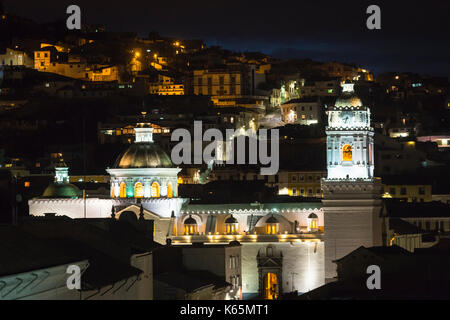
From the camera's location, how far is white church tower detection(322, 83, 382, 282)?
7281 centimetres

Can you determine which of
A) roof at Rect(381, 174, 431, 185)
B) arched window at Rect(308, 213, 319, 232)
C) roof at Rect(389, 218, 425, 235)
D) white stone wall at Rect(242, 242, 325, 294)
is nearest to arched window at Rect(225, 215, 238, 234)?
white stone wall at Rect(242, 242, 325, 294)

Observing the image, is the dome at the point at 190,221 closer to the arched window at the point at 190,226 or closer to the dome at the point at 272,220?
the arched window at the point at 190,226

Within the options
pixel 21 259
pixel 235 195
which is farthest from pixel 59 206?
pixel 21 259

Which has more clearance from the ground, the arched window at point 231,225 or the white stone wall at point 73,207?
the white stone wall at point 73,207

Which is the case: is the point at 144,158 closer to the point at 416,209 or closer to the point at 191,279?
the point at 191,279

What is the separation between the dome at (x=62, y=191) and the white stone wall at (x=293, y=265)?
1259 cm

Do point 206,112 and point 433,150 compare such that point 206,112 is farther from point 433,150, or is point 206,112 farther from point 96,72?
point 96,72

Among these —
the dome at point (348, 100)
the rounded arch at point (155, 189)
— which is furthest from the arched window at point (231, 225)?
the dome at point (348, 100)

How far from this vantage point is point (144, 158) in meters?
78.4

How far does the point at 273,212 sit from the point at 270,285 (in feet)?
15.5

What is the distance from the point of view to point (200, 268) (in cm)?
6894

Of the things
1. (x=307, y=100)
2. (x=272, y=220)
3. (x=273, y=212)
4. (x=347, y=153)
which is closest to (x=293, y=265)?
(x=272, y=220)

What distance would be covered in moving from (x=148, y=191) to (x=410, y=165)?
48.3 m

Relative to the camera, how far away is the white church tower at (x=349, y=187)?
72812 millimetres
